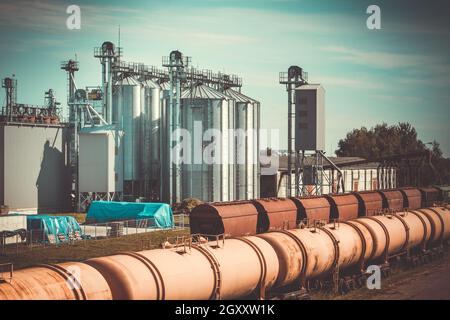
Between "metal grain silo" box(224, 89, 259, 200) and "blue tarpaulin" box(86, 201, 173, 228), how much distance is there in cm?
1679

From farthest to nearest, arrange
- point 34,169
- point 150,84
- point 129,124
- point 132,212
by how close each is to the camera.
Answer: point 150,84 → point 129,124 → point 34,169 → point 132,212

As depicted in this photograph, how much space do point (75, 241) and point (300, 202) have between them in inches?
738

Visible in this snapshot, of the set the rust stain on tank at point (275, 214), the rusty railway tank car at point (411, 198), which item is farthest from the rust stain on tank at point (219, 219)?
the rusty railway tank car at point (411, 198)

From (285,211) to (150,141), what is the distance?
129 ft

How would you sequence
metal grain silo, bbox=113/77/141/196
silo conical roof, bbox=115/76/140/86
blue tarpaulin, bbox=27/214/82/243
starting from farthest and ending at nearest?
1. silo conical roof, bbox=115/76/140/86
2. metal grain silo, bbox=113/77/141/196
3. blue tarpaulin, bbox=27/214/82/243

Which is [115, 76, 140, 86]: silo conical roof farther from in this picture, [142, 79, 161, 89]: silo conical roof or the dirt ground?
the dirt ground

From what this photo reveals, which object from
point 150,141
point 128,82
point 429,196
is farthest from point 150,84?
point 429,196

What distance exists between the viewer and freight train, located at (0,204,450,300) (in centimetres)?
1697

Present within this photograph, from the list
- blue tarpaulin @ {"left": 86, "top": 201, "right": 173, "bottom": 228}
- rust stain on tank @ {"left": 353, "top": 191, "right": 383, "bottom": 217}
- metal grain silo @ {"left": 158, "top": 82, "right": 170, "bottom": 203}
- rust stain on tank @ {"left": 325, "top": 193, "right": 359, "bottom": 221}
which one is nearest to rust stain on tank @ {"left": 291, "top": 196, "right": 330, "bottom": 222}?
rust stain on tank @ {"left": 325, "top": 193, "right": 359, "bottom": 221}

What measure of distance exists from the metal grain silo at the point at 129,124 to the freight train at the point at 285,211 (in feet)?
106

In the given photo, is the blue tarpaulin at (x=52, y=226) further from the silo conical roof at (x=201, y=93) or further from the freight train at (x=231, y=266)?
the silo conical roof at (x=201, y=93)

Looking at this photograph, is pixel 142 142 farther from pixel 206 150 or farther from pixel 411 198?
pixel 411 198

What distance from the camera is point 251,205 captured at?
3441cm

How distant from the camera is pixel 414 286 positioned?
33.0m
